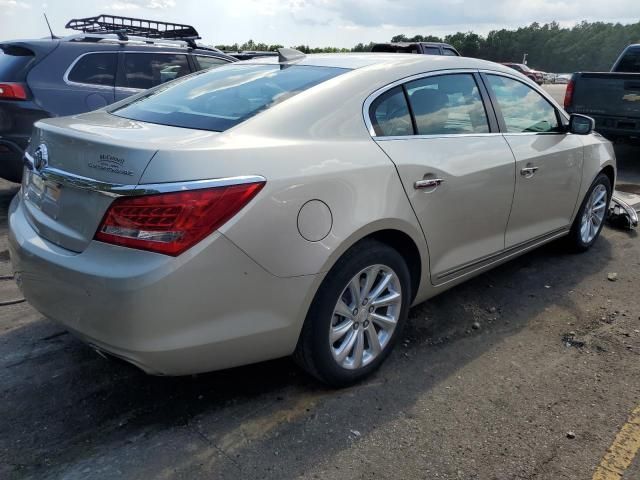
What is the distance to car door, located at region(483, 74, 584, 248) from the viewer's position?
3.87m

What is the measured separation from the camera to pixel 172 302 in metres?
2.24

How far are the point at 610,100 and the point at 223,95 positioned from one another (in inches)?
295

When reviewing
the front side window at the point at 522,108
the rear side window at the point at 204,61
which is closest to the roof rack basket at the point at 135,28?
the rear side window at the point at 204,61

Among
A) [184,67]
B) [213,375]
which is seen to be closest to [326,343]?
[213,375]

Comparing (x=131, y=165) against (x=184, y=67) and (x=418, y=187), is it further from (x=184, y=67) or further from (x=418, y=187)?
(x=184, y=67)

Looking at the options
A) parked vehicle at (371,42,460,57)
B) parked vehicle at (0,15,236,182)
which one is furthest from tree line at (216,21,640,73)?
parked vehicle at (0,15,236,182)

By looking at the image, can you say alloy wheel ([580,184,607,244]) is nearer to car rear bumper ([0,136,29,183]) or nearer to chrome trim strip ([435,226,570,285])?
chrome trim strip ([435,226,570,285])

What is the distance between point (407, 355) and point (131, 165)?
1897 millimetres

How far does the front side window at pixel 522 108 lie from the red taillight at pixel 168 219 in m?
2.40

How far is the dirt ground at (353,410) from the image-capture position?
2.43 meters

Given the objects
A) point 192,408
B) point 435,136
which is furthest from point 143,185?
point 435,136

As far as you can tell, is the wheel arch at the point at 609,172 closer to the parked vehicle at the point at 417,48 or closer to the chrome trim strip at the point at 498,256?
the chrome trim strip at the point at 498,256

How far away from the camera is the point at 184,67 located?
7.19 m

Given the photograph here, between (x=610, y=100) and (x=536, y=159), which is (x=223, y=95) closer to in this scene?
(x=536, y=159)
